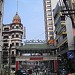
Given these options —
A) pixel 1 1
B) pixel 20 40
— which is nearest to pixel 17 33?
pixel 20 40

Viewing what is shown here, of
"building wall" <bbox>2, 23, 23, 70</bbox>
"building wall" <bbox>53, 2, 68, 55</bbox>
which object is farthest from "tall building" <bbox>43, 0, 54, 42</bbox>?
"building wall" <bbox>53, 2, 68, 55</bbox>

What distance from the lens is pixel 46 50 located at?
6950cm

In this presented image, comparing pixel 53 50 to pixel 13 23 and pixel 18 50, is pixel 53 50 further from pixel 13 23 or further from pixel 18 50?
pixel 13 23

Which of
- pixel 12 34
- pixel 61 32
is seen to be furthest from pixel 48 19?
pixel 61 32

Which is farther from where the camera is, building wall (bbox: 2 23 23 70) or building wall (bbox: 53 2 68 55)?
building wall (bbox: 2 23 23 70)

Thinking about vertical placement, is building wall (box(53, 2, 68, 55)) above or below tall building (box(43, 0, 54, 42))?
below

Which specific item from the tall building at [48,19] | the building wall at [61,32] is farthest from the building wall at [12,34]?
the building wall at [61,32]

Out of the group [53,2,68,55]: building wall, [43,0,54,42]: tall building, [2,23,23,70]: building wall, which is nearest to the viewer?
[53,2,68,55]: building wall

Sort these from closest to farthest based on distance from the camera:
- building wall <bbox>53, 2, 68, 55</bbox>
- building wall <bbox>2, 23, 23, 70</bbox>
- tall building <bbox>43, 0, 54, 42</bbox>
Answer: building wall <bbox>53, 2, 68, 55</bbox> → building wall <bbox>2, 23, 23, 70</bbox> → tall building <bbox>43, 0, 54, 42</bbox>

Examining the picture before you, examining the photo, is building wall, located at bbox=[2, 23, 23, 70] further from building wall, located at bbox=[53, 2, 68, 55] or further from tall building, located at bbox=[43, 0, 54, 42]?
building wall, located at bbox=[53, 2, 68, 55]

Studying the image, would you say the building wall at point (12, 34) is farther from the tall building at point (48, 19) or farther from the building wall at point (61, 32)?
the building wall at point (61, 32)

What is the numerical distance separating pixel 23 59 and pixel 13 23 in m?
32.6

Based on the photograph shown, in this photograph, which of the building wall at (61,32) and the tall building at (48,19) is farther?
the tall building at (48,19)

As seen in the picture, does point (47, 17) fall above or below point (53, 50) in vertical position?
above
